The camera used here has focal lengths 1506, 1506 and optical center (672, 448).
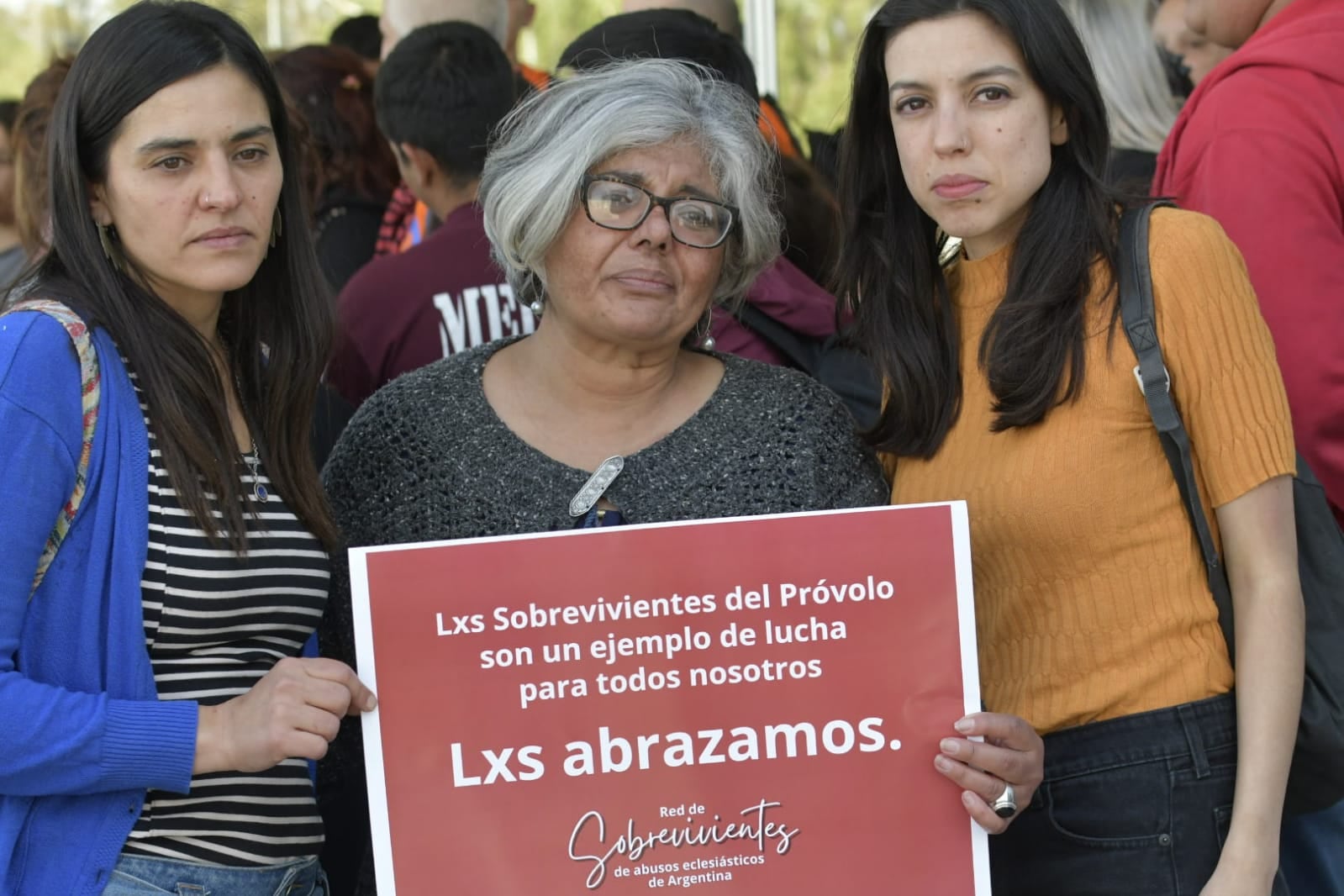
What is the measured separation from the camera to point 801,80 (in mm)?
8086

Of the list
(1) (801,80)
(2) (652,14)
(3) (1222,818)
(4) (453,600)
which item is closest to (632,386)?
(4) (453,600)

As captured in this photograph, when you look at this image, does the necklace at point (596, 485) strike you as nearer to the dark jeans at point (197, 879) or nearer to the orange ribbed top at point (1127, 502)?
the orange ribbed top at point (1127, 502)

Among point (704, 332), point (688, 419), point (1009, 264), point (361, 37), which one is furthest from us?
point (361, 37)

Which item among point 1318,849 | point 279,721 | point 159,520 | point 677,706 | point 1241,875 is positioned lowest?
point 1318,849

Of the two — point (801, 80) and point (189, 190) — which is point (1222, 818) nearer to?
point (189, 190)

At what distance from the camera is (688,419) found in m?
2.60

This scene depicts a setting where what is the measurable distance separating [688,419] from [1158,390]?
80cm

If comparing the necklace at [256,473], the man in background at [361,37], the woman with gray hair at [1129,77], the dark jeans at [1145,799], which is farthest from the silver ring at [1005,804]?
the man in background at [361,37]

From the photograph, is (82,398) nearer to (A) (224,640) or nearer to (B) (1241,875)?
(A) (224,640)

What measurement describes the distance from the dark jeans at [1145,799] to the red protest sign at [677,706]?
0.22 metres

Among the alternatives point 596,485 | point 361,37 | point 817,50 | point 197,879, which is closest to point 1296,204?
point 596,485

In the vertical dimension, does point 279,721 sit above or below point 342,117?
below

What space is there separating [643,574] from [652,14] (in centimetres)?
205

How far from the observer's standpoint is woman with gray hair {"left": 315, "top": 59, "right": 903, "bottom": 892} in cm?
249
